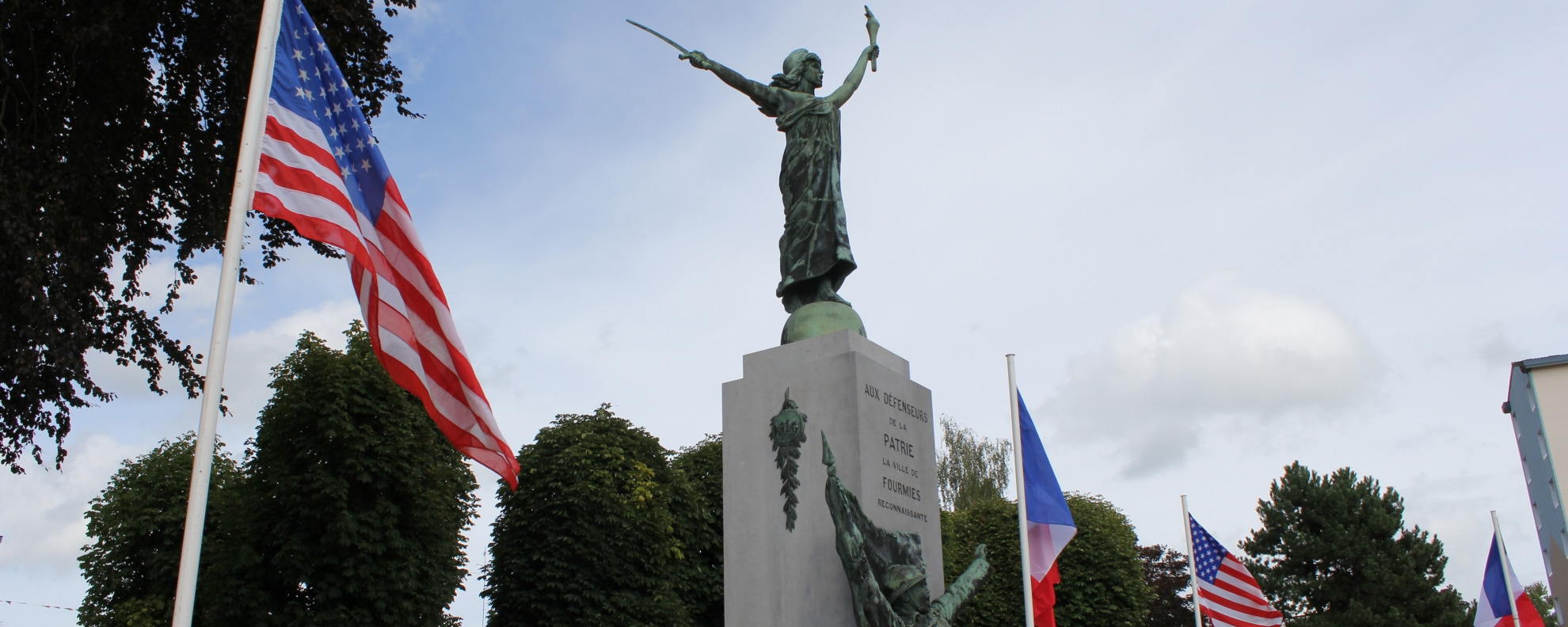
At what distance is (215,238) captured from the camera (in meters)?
13.5

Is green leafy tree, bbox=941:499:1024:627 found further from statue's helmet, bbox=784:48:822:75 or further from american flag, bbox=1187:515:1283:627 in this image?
statue's helmet, bbox=784:48:822:75

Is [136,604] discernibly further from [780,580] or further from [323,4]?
[780,580]

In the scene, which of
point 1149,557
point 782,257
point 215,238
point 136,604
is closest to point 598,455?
point 136,604

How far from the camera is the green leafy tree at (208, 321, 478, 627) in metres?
24.9

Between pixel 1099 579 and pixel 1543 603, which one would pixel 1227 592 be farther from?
pixel 1543 603

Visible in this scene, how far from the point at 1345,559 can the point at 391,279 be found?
40.6 meters

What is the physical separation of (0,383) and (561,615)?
1897 centimetres

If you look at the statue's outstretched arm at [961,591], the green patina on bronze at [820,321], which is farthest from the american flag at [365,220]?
the green patina on bronze at [820,321]

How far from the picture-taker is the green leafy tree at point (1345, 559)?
38406mm

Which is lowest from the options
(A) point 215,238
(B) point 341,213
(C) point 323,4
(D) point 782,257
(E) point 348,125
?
(B) point 341,213

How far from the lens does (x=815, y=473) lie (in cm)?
941

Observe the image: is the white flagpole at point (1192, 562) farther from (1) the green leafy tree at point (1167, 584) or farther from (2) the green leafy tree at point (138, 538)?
(1) the green leafy tree at point (1167, 584)

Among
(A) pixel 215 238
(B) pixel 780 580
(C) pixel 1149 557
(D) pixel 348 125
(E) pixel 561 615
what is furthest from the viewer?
(C) pixel 1149 557

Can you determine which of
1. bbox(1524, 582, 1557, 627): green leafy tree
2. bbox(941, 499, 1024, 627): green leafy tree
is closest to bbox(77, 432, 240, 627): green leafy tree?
bbox(941, 499, 1024, 627): green leafy tree
